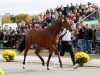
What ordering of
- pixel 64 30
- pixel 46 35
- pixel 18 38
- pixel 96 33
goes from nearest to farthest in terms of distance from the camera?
pixel 46 35
pixel 64 30
pixel 96 33
pixel 18 38

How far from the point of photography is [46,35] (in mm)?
16609

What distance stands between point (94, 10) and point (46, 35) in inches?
517

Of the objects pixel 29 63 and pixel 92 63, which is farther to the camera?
pixel 29 63

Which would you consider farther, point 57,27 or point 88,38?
point 88,38

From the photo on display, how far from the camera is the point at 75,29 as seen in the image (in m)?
24.9

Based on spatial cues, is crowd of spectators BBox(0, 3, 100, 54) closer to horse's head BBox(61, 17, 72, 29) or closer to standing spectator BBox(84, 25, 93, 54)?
standing spectator BBox(84, 25, 93, 54)

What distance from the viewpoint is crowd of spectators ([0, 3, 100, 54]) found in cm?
2428

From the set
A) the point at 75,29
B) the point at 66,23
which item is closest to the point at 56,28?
the point at 66,23

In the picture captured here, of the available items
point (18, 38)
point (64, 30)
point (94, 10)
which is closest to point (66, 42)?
point (64, 30)

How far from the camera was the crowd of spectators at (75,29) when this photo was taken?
2428cm

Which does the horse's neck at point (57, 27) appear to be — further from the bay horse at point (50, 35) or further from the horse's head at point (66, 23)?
the horse's head at point (66, 23)

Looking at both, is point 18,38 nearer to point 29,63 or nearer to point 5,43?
point 5,43

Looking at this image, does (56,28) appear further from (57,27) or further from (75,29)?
(75,29)

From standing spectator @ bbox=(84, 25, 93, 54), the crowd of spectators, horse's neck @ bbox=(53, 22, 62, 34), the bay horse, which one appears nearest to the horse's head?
the bay horse
